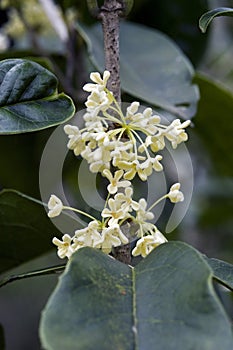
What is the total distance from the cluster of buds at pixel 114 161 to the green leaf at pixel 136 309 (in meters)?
0.06

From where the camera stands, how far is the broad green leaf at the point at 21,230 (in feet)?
3.10

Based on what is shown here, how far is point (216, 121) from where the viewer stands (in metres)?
1.49

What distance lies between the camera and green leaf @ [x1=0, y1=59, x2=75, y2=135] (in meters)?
0.80

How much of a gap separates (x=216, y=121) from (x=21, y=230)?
66cm

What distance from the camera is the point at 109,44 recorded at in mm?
795

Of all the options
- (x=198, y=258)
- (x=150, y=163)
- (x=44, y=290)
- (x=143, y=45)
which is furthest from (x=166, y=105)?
(x=44, y=290)

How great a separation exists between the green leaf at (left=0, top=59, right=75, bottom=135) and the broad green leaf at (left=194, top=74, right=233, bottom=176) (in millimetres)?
602

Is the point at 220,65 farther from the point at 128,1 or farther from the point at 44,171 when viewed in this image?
the point at 128,1

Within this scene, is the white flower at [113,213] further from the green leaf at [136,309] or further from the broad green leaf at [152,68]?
the broad green leaf at [152,68]

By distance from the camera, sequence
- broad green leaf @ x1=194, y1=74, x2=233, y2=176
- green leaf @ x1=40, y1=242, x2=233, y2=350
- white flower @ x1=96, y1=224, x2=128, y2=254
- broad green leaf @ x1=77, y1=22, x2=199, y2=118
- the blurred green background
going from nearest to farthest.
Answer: green leaf @ x1=40, y1=242, x2=233, y2=350
white flower @ x1=96, y1=224, x2=128, y2=254
broad green leaf @ x1=77, y1=22, x2=199, y2=118
broad green leaf @ x1=194, y1=74, x2=233, y2=176
the blurred green background

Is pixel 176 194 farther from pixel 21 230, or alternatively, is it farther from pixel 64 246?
pixel 21 230

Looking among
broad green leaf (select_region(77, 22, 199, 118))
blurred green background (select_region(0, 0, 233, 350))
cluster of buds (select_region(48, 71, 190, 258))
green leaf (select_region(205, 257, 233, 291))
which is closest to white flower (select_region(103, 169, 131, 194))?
cluster of buds (select_region(48, 71, 190, 258))

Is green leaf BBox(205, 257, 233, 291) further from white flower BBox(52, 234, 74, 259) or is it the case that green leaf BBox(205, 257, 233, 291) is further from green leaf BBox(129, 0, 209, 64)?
green leaf BBox(129, 0, 209, 64)

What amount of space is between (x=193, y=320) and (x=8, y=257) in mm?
504
